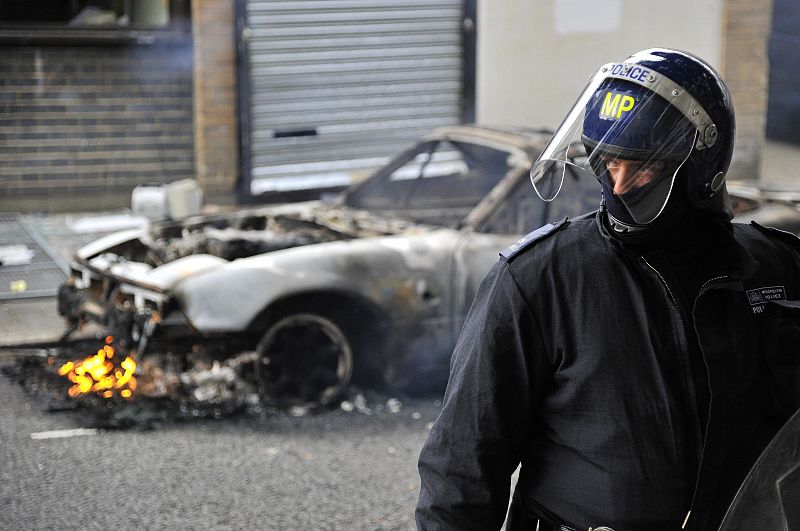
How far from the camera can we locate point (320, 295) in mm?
5816

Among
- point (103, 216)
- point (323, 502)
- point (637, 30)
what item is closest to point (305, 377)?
point (323, 502)

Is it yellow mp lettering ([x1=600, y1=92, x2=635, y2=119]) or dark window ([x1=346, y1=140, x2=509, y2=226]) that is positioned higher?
yellow mp lettering ([x1=600, y1=92, x2=635, y2=119])

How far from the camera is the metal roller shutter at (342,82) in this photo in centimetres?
1088

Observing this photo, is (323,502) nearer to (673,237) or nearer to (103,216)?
(673,237)

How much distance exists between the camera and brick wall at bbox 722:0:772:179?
12.0 m

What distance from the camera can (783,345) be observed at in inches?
80.3

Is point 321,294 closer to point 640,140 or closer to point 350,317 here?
point 350,317

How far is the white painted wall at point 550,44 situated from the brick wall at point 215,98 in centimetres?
257

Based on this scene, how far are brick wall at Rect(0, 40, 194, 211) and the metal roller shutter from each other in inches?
30.0

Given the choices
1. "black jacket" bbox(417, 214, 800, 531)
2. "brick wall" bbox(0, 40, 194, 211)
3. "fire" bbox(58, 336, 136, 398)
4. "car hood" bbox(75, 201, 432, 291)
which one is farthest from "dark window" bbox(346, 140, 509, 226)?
"black jacket" bbox(417, 214, 800, 531)

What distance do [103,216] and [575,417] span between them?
9270 millimetres

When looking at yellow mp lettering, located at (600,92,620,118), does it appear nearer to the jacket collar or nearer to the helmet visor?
the helmet visor

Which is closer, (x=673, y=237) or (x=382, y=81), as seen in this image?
(x=673, y=237)

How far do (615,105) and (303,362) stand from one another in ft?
12.9
